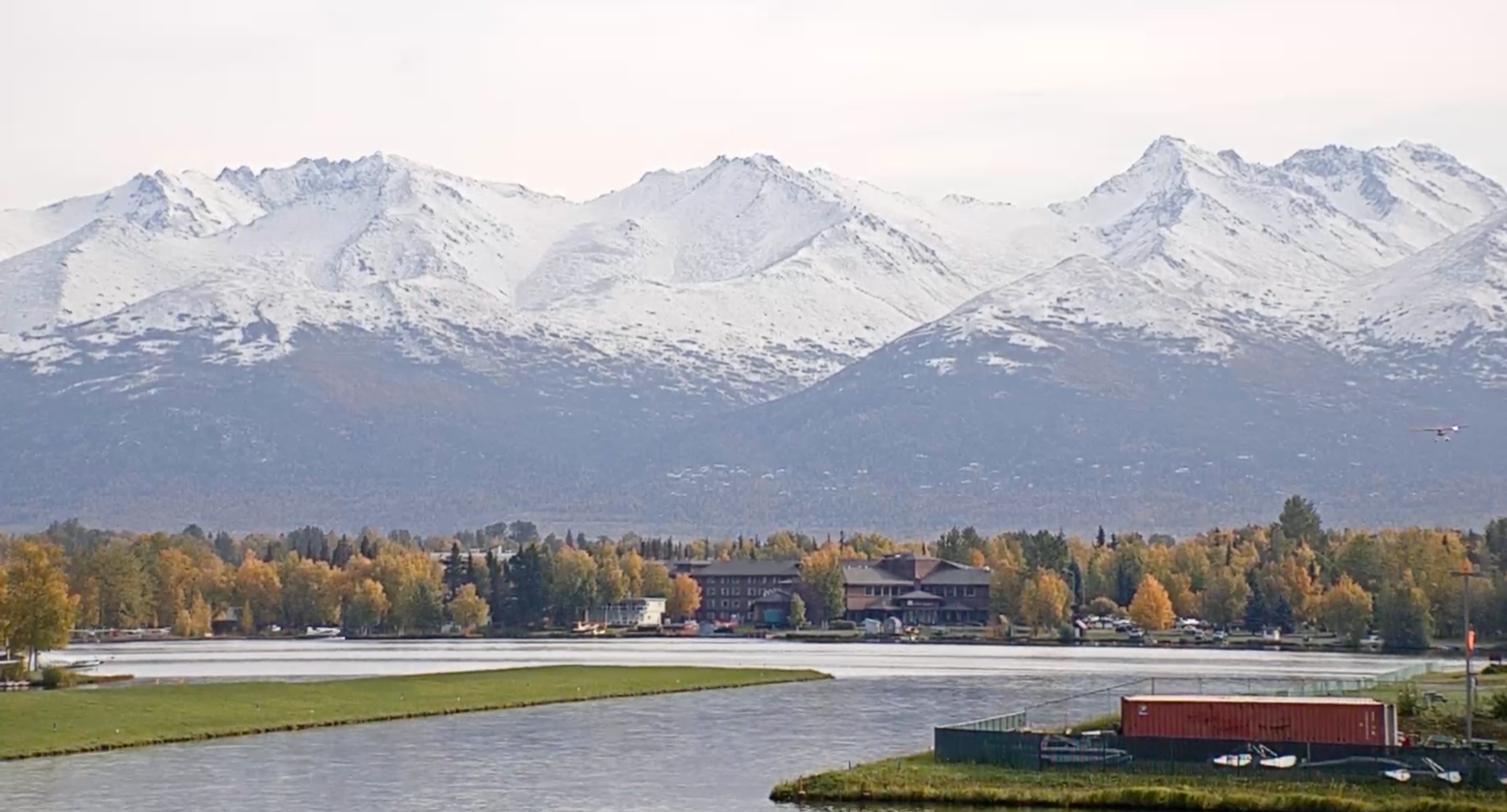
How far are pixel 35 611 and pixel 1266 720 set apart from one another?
3053 inches

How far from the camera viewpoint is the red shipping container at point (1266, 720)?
7894 centimetres

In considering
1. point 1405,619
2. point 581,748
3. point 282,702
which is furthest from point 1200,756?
point 1405,619

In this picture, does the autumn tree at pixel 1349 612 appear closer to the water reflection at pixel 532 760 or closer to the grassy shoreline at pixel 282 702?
the grassy shoreline at pixel 282 702

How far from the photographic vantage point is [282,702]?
112312 millimetres

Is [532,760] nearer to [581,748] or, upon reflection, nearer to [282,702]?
[581,748]

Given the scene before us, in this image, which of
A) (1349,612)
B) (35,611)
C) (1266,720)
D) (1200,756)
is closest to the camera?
(1200,756)

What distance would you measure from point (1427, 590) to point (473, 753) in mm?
116987

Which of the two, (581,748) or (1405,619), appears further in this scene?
(1405,619)

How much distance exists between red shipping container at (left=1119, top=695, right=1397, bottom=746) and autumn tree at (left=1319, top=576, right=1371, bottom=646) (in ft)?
368

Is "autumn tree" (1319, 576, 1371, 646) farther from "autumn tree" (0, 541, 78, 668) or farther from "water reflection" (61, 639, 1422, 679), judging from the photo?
"autumn tree" (0, 541, 78, 668)

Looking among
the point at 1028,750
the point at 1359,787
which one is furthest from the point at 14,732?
the point at 1359,787

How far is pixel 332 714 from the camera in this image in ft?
356

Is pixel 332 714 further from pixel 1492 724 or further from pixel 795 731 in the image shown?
pixel 1492 724

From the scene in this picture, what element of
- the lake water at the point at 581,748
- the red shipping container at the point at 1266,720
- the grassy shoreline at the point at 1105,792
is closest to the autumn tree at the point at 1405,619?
the lake water at the point at 581,748
